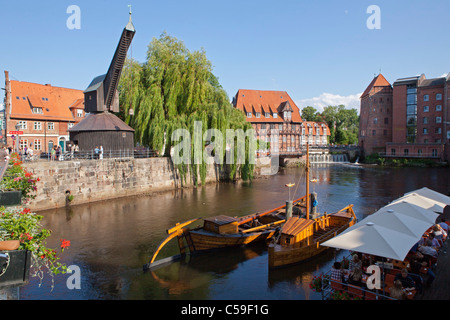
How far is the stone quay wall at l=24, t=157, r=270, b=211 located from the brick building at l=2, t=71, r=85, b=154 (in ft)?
50.3

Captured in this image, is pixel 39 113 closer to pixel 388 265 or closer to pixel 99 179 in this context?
pixel 99 179

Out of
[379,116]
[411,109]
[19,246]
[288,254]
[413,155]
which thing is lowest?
[288,254]

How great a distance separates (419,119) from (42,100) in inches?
2648

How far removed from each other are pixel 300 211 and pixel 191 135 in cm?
1507

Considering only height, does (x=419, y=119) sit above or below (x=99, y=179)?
above

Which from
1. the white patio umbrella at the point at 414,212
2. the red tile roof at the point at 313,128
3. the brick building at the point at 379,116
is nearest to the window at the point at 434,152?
the brick building at the point at 379,116

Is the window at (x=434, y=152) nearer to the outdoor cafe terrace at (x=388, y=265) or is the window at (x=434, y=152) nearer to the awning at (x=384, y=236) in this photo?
the outdoor cafe terrace at (x=388, y=265)

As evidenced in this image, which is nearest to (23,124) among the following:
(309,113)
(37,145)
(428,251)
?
(37,145)

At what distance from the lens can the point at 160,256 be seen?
1562cm

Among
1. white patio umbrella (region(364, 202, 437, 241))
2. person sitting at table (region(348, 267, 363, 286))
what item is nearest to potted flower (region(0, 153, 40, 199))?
person sitting at table (region(348, 267, 363, 286))

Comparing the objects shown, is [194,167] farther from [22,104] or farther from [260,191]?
[22,104]

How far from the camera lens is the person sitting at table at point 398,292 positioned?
8.78m

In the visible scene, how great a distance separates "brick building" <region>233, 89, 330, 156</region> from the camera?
6775 centimetres

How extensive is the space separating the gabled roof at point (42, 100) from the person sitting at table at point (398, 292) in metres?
45.8
